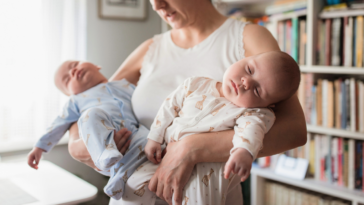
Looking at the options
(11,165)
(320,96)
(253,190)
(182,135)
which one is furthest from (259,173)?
(11,165)

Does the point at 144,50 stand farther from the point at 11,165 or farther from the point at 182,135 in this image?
the point at 11,165

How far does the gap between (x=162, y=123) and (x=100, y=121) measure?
0.23 metres

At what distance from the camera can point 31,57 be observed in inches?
88.7

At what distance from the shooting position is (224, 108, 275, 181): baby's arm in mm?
816

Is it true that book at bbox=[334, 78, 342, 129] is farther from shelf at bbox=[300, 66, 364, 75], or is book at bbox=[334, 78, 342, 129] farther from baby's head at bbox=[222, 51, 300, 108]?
baby's head at bbox=[222, 51, 300, 108]

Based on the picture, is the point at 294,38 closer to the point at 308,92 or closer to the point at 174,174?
the point at 308,92

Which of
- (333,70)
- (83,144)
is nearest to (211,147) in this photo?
(83,144)

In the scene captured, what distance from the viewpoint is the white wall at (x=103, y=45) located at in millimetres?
2557

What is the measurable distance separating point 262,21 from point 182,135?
177cm

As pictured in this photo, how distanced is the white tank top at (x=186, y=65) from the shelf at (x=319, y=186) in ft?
4.59

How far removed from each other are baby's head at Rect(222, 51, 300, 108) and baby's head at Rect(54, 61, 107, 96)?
28.4 inches

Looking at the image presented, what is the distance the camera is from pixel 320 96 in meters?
2.17

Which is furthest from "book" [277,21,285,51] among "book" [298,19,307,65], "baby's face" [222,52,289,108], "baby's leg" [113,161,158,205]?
"baby's leg" [113,161,158,205]

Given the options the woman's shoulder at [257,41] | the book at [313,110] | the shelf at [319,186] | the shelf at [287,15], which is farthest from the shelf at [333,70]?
the woman's shoulder at [257,41]
